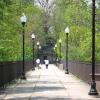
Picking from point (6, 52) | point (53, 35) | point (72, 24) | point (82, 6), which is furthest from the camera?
point (53, 35)

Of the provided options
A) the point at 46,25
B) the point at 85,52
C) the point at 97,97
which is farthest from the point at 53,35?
the point at 97,97

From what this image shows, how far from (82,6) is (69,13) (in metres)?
20.2

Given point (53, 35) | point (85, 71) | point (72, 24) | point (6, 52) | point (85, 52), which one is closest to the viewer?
point (85, 71)

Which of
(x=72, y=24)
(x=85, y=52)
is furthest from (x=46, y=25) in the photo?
(x=85, y=52)

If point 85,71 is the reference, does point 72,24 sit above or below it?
above

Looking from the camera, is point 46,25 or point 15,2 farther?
point 46,25

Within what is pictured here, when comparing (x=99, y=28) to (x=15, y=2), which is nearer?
(x=15, y=2)

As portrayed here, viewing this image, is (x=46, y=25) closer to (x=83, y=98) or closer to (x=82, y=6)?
(x=82, y=6)

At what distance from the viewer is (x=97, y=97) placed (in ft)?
68.6

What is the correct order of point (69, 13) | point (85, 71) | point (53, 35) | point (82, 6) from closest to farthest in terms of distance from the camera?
point (85, 71)
point (82, 6)
point (69, 13)
point (53, 35)

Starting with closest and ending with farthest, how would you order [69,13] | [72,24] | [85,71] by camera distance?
[85,71] → [69,13] → [72,24]

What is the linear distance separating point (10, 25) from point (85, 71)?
6378mm

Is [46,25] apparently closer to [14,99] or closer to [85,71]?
[85,71]

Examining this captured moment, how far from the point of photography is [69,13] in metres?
59.0
